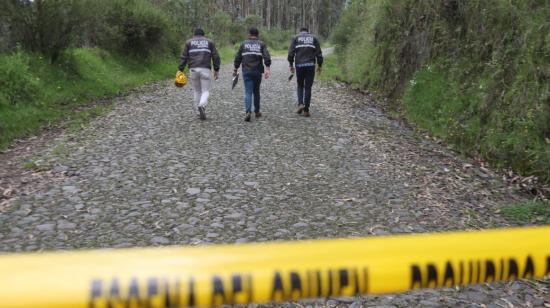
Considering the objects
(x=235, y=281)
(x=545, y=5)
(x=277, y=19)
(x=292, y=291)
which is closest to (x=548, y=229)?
(x=292, y=291)

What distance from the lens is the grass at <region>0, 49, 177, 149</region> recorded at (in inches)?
354

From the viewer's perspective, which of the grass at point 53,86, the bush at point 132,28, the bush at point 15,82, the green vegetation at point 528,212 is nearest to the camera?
the green vegetation at point 528,212

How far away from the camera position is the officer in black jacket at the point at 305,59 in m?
10.9

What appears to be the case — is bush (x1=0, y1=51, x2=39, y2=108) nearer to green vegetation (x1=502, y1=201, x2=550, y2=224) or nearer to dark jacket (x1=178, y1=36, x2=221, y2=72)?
dark jacket (x1=178, y1=36, x2=221, y2=72)

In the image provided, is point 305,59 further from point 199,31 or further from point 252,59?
point 199,31

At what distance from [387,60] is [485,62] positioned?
16.6 ft

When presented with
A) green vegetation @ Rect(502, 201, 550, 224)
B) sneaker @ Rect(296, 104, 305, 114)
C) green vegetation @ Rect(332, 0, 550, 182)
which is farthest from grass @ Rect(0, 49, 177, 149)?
green vegetation @ Rect(502, 201, 550, 224)

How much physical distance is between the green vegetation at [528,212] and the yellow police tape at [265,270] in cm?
409

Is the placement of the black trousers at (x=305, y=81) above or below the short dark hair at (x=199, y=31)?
below

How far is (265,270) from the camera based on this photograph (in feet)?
4.68

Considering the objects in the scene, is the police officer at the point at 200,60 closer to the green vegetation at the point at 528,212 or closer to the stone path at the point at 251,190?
the stone path at the point at 251,190

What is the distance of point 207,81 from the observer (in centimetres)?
1053

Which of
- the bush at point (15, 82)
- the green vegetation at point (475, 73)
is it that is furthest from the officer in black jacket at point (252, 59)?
the bush at point (15, 82)

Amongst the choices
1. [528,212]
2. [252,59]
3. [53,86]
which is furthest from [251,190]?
[53,86]
